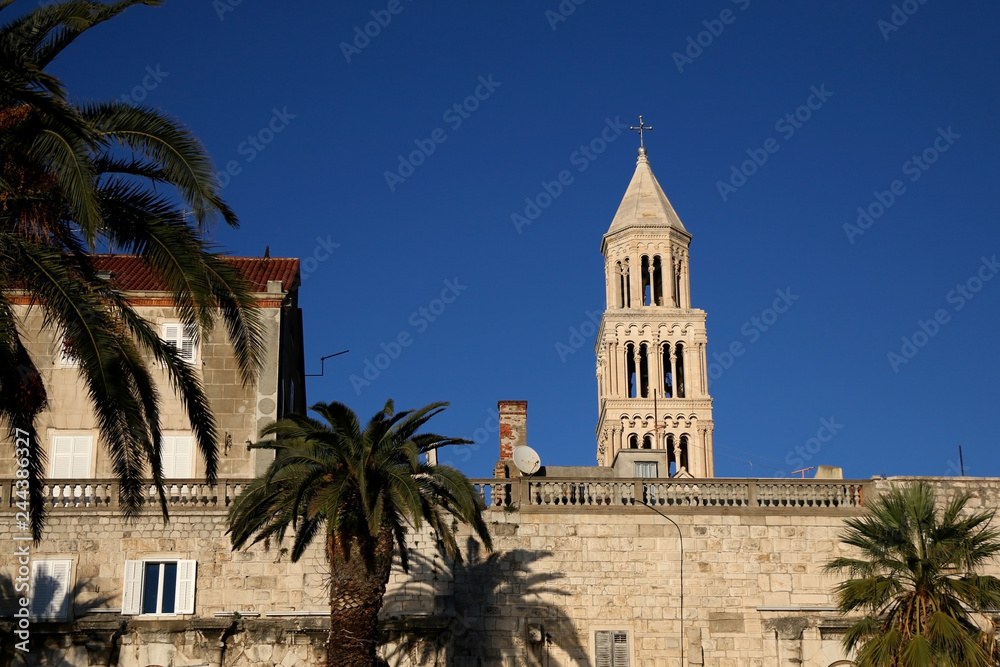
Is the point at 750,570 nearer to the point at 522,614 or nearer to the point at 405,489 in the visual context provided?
the point at 522,614

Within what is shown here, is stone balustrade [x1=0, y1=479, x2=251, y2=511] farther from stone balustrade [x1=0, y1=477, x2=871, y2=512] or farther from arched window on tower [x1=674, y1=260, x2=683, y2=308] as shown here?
arched window on tower [x1=674, y1=260, x2=683, y2=308]

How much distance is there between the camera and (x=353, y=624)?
24406mm

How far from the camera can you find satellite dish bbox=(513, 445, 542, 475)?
32.8m

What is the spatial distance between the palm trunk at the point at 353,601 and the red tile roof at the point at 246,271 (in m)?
12.2

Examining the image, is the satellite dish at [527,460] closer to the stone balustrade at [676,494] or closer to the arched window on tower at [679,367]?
the stone balustrade at [676,494]

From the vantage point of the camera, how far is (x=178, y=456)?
33.5 meters

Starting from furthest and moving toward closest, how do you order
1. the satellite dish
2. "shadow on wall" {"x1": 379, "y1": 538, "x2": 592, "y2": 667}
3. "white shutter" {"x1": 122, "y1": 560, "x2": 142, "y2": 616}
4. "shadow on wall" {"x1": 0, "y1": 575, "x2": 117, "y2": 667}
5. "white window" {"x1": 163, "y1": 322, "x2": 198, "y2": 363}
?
"white window" {"x1": 163, "y1": 322, "x2": 198, "y2": 363} < the satellite dish < "shadow on wall" {"x1": 379, "y1": 538, "x2": 592, "y2": 667} < "white shutter" {"x1": 122, "y1": 560, "x2": 142, "y2": 616} < "shadow on wall" {"x1": 0, "y1": 575, "x2": 117, "y2": 667}

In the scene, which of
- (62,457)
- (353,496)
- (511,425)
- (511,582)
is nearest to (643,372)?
(511,425)

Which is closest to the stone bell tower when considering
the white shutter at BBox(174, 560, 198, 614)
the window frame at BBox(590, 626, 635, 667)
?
the window frame at BBox(590, 626, 635, 667)

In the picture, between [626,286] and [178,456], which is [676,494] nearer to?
[178,456]

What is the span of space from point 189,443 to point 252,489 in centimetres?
899

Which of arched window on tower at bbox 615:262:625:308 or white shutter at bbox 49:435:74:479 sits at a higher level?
arched window on tower at bbox 615:262:625:308

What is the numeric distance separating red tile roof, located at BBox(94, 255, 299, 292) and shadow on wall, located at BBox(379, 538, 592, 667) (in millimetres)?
9793

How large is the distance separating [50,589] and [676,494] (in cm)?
1462
